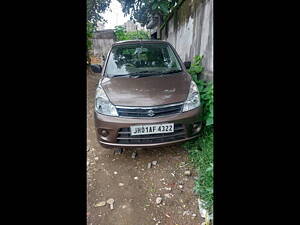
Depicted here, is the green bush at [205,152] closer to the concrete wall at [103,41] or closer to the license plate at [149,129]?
the license plate at [149,129]

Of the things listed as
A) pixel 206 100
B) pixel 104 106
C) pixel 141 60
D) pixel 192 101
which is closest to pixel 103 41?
pixel 141 60

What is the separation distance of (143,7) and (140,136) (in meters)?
7.23

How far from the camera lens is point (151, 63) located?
334 cm

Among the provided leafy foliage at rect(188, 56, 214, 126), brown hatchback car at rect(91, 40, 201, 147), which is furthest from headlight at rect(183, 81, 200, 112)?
leafy foliage at rect(188, 56, 214, 126)

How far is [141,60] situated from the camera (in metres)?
3.42

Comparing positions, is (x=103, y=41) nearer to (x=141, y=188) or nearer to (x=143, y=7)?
(x=143, y=7)

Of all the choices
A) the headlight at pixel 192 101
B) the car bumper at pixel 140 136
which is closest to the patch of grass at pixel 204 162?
the car bumper at pixel 140 136

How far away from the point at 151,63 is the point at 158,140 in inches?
54.2

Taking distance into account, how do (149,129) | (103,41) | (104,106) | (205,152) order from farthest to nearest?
1. (103,41)
2. (205,152)
3. (104,106)
4. (149,129)

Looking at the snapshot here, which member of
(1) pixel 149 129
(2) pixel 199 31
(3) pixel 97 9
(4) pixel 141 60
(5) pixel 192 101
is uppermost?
(3) pixel 97 9

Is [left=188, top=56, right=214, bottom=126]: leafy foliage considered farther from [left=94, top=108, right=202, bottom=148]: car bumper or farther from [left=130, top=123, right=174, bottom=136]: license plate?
[left=130, top=123, right=174, bottom=136]: license plate

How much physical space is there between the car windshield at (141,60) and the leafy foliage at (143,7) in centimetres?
366
